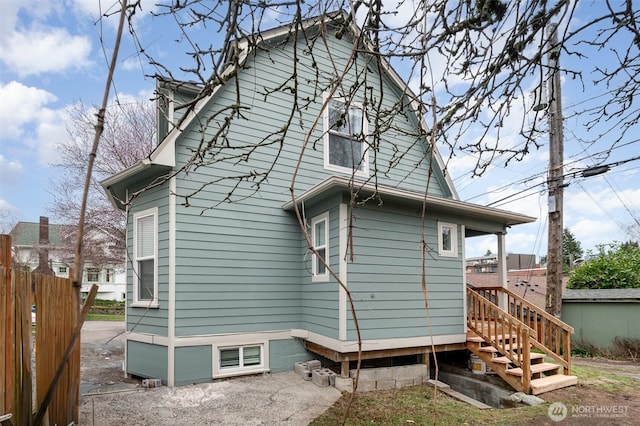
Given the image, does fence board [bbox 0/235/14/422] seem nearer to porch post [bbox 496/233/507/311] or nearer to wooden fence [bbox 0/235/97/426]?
wooden fence [bbox 0/235/97/426]

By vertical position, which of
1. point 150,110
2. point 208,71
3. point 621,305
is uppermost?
point 150,110

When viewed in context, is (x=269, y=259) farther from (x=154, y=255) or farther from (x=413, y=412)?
(x=413, y=412)

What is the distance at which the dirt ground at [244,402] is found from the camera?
4.66 metres

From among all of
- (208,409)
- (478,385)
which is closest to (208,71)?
(208,409)

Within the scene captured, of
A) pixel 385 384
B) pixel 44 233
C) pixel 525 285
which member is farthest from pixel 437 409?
pixel 44 233

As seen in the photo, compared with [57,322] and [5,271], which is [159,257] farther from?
[5,271]

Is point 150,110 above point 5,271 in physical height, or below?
above

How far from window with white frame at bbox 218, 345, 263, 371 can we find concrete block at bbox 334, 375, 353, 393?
4.81 ft

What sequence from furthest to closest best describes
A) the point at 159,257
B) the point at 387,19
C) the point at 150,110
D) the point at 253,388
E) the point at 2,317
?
the point at 150,110, the point at 159,257, the point at 253,388, the point at 387,19, the point at 2,317

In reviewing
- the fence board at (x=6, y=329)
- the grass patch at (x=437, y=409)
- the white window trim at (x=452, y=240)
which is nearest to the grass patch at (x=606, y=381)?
the grass patch at (x=437, y=409)

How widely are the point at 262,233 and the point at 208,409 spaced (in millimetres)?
2981

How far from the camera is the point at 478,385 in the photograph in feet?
21.6

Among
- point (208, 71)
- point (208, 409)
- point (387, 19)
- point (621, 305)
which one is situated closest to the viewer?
point (208, 71)

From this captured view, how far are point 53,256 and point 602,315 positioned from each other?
21977 millimetres
